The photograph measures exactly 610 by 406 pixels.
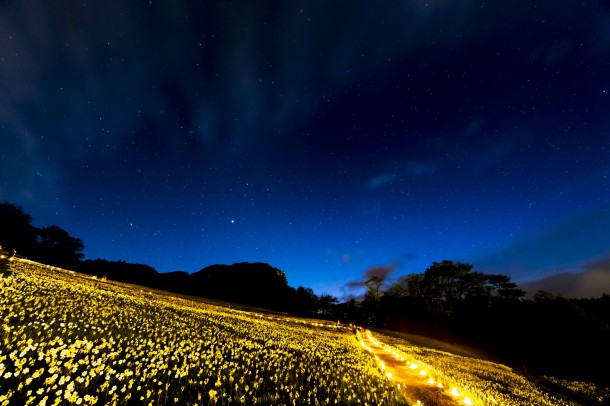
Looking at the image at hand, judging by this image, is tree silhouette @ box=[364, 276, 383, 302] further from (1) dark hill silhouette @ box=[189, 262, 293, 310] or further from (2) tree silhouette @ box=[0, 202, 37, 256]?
(2) tree silhouette @ box=[0, 202, 37, 256]

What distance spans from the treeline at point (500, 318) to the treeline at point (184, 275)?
43.5 ft

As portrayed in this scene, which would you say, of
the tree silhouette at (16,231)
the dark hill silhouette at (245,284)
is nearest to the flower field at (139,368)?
the dark hill silhouette at (245,284)

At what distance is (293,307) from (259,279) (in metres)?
14.0

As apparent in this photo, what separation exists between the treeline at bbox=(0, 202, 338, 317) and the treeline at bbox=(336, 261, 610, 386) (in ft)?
43.5

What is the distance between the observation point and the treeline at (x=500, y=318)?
3659 centimetres

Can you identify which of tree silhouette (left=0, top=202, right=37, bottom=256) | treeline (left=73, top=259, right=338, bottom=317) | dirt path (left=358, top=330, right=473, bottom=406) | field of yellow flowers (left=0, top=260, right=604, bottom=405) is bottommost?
dirt path (left=358, top=330, right=473, bottom=406)

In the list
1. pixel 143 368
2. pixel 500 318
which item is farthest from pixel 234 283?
pixel 143 368

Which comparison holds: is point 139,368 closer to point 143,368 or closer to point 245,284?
point 143,368

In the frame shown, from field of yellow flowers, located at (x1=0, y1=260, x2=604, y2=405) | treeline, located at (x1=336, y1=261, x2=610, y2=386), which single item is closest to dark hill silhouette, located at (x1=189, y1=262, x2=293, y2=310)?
treeline, located at (x1=336, y1=261, x2=610, y2=386)

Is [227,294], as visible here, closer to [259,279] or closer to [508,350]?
[259,279]

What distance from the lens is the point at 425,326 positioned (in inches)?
2435

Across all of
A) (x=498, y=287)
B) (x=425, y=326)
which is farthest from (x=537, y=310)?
(x=425, y=326)

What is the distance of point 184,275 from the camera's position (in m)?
80.7

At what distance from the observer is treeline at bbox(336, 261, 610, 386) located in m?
36.6
